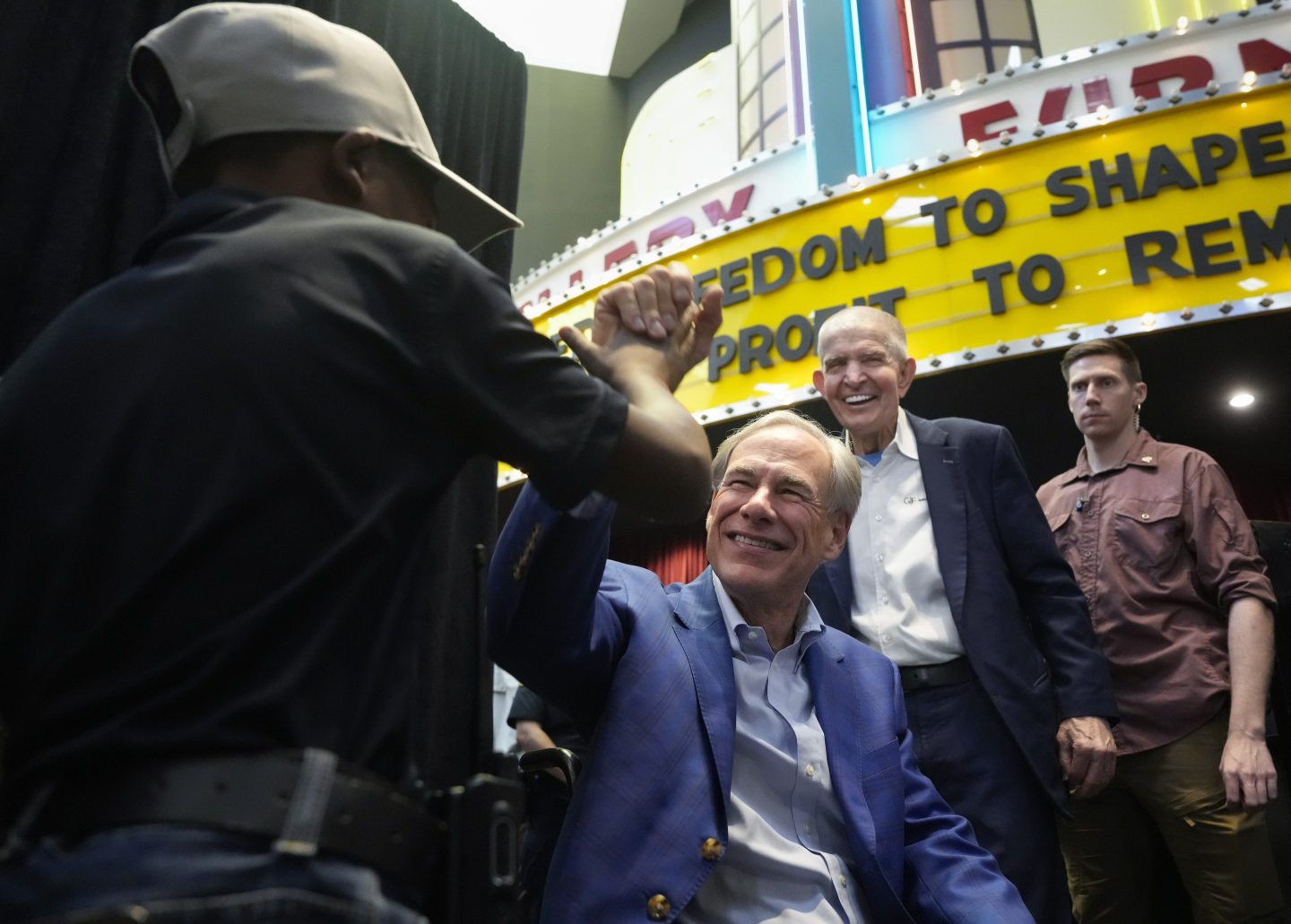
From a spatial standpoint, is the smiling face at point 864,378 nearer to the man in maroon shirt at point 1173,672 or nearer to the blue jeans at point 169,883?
the man in maroon shirt at point 1173,672

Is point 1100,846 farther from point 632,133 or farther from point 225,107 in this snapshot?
point 632,133

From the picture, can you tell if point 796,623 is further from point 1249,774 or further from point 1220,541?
point 1220,541

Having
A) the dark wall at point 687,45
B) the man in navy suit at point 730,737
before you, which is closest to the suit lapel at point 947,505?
the man in navy suit at point 730,737

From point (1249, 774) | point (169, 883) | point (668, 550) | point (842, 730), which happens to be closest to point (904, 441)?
point (842, 730)

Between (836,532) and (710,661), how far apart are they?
57cm

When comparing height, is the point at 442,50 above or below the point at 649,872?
above

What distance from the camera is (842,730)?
1.69m

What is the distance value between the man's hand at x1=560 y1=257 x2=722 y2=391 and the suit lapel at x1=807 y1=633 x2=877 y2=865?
88 centimetres

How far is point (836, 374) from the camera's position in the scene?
8.55ft

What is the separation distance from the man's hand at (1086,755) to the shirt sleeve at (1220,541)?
765mm

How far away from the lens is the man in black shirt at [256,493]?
2.14ft

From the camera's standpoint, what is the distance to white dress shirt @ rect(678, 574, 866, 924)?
1.47 m

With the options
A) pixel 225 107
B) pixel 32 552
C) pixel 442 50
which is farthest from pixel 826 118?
pixel 32 552

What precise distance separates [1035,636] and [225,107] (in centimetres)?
217
